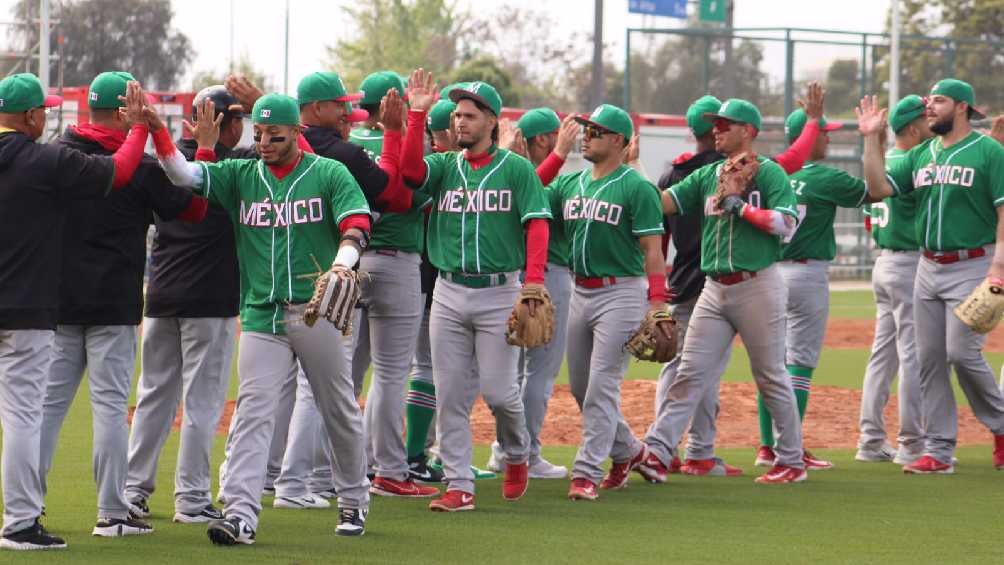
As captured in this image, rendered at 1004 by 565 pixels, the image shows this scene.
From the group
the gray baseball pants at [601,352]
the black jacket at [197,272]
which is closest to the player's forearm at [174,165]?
the black jacket at [197,272]

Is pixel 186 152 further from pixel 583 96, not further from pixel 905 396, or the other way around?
pixel 583 96

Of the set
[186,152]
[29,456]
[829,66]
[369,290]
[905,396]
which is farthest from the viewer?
[829,66]

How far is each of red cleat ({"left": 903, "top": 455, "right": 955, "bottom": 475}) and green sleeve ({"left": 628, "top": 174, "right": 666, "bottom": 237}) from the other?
2630 millimetres

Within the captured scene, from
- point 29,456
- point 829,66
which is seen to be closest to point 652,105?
point 829,66

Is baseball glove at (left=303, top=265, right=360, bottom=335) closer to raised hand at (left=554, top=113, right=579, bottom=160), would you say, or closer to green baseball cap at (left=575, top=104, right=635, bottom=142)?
raised hand at (left=554, top=113, right=579, bottom=160)

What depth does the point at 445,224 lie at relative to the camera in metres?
8.27

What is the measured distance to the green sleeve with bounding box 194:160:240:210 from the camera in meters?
7.16

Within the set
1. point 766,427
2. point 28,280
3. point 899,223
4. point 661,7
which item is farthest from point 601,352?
point 661,7

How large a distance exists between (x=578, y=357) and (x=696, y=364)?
0.80 meters

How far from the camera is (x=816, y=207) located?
10305 mm

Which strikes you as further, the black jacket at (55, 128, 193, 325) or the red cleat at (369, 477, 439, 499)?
the red cleat at (369, 477, 439, 499)

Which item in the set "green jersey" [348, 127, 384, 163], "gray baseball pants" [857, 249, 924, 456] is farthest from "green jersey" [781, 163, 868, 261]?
"green jersey" [348, 127, 384, 163]

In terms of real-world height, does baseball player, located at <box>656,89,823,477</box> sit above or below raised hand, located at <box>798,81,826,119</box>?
below

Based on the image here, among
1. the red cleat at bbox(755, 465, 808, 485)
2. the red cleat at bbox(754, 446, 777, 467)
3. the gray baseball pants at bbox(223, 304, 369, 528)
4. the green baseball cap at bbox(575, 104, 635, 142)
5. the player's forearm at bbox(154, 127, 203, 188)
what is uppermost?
the green baseball cap at bbox(575, 104, 635, 142)
